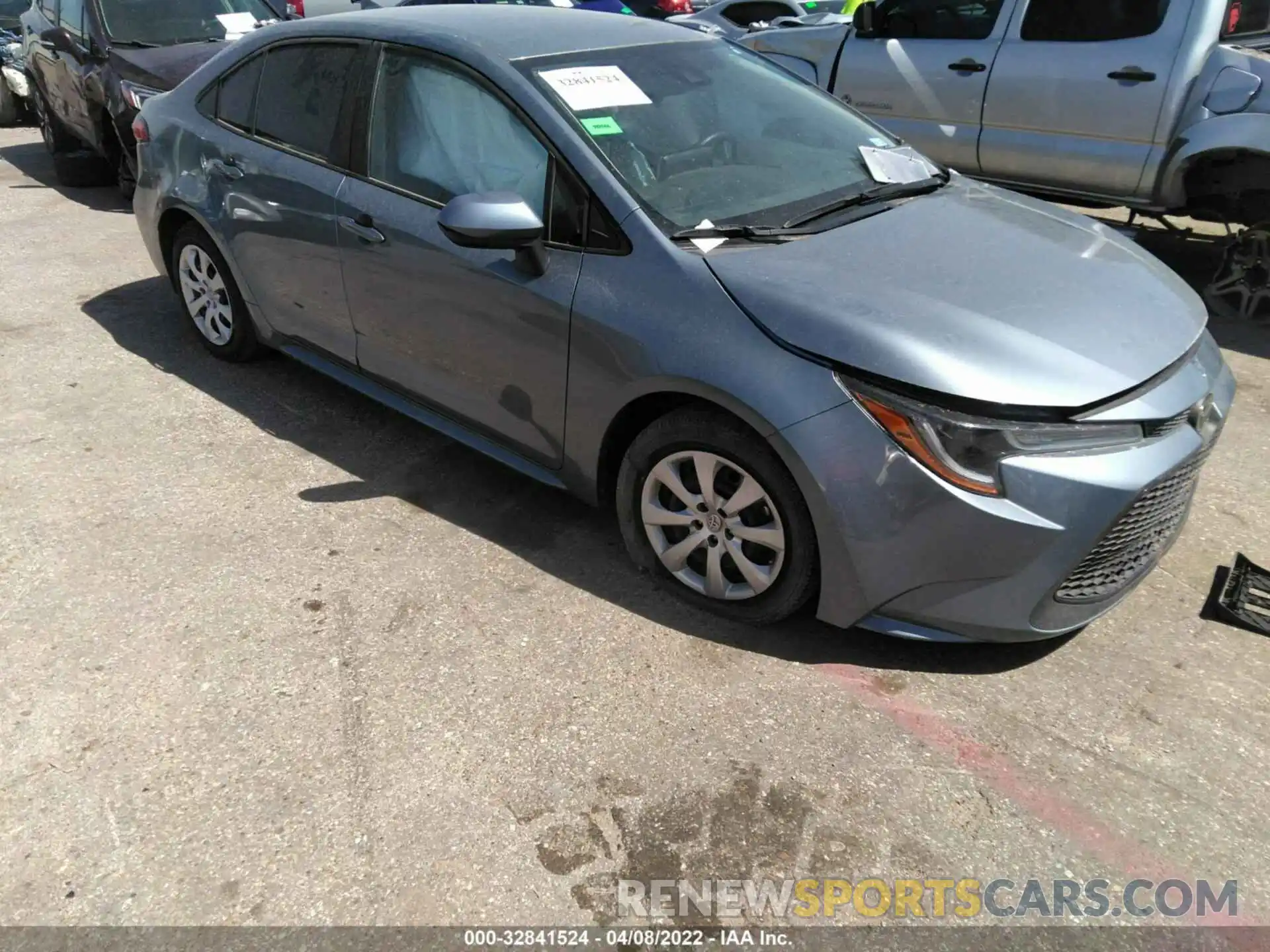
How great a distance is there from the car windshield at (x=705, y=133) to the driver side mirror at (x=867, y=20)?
328cm

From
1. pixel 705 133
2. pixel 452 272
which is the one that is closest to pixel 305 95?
pixel 452 272

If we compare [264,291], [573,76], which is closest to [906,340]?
[573,76]

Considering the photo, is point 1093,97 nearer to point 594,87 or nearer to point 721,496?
point 594,87

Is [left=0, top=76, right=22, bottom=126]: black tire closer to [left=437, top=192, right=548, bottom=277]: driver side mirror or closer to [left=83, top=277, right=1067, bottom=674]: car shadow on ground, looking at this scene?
[left=83, top=277, right=1067, bottom=674]: car shadow on ground

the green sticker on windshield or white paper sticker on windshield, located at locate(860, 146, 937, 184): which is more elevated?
the green sticker on windshield

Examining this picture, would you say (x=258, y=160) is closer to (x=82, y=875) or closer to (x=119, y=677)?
(x=119, y=677)

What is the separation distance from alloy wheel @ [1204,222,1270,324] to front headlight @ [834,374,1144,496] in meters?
3.64

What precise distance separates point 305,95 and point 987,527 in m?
3.18

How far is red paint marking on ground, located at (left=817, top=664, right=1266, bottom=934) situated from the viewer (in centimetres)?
231

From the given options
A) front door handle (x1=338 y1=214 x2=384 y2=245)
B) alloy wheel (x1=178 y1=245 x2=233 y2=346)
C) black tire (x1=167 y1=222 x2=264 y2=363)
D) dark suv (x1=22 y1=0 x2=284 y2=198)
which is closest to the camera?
front door handle (x1=338 y1=214 x2=384 y2=245)

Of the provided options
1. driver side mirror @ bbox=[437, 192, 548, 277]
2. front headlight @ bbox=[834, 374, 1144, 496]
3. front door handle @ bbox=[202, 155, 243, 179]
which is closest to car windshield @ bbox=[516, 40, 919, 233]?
driver side mirror @ bbox=[437, 192, 548, 277]

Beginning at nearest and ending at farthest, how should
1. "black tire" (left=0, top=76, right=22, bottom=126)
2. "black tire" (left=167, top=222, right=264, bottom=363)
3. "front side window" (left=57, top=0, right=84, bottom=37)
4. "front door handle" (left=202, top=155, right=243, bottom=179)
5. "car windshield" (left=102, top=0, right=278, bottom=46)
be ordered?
1. "front door handle" (left=202, top=155, right=243, bottom=179)
2. "black tire" (left=167, top=222, right=264, bottom=363)
3. "car windshield" (left=102, top=0, right=278, bottom=46)
4. "front side window" (left=57, top=0, right=84, bottom=37)
5. "black tire" (left=0, top=76, right=22, bottom=126)

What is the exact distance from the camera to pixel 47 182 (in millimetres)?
9031

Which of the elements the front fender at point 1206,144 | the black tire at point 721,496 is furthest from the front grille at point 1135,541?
the front fender at point 1206,144
